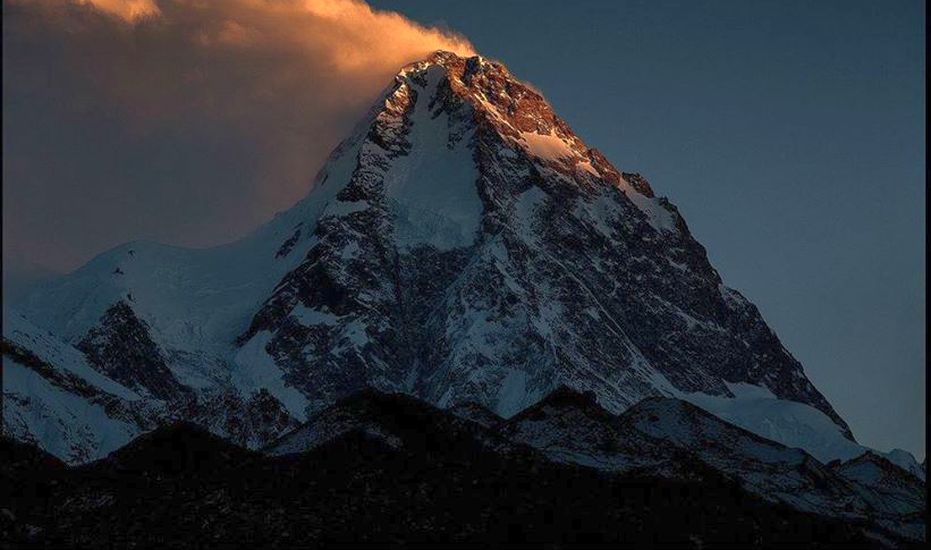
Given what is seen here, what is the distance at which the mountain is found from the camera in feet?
153

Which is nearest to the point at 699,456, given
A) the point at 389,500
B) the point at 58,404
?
the point at 389,500

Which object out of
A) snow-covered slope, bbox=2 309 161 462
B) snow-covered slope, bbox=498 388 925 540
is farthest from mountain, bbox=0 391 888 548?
snow-covered slope, bbox=2 309 161 462

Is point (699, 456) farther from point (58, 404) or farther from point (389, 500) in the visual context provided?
point (58, 404)

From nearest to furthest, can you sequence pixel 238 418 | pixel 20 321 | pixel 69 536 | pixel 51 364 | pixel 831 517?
pixel 69 536
pixel 831 517
pixel 51 364
pixel 20 321
pixel 238 418

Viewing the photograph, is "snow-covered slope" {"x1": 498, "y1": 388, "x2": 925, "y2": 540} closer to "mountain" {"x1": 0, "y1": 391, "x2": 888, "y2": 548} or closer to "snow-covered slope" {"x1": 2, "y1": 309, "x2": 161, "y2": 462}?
"mountain" {"x1": 0, "y1": 391, "x2": 888, "y2": 548}

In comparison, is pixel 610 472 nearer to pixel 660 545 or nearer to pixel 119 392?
pixel 660 545

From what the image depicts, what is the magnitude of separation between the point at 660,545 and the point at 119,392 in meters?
148

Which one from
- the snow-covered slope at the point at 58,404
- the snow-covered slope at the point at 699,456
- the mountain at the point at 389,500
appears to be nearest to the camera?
the mountain at the point at 389,500

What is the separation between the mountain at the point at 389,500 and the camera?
4675 centimetres

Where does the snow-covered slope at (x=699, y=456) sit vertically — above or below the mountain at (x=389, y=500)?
above

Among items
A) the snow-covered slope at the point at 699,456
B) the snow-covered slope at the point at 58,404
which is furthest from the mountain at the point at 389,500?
the snow-covered slope at the point at 58,404

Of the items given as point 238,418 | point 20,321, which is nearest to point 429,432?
point 20,321

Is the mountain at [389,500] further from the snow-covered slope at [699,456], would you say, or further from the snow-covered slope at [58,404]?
the snow-covered slope at [58,404]

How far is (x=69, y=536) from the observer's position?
48.6 metres
